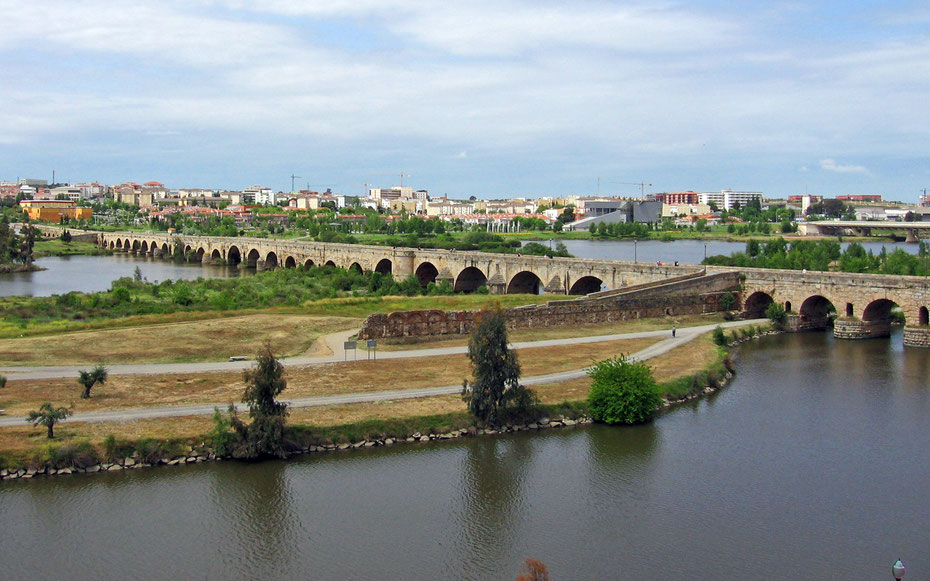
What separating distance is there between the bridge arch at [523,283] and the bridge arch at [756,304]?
1265 cm

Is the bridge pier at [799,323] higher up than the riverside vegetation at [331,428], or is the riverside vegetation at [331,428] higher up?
the bridge pier at [799,323]

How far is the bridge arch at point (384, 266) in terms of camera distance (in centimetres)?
6247

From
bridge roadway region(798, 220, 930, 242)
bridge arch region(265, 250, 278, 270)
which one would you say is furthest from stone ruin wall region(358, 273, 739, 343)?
bridge roadway region(798, 220, 930, 242)

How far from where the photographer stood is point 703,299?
4050 centimetres

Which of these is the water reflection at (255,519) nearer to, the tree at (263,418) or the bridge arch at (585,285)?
the tree at (263,418)

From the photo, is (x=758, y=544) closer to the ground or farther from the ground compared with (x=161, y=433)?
closer to the ground

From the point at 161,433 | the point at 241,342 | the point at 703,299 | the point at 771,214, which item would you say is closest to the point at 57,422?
the point at 161,433

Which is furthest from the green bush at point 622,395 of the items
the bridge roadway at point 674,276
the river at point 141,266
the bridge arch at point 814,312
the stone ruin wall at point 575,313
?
the river at point 141,266

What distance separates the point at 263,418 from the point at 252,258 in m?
69.4

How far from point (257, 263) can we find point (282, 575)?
2737 inches

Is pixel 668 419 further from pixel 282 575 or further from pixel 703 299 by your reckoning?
pixel 703 299

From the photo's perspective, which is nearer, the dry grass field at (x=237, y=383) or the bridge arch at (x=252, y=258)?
the dry grass field at (x=237, y=383)

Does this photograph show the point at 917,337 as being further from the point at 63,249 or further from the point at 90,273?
the point at 63,249

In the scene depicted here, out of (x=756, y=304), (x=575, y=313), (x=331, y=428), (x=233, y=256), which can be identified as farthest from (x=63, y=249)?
(x=331, y=428)
